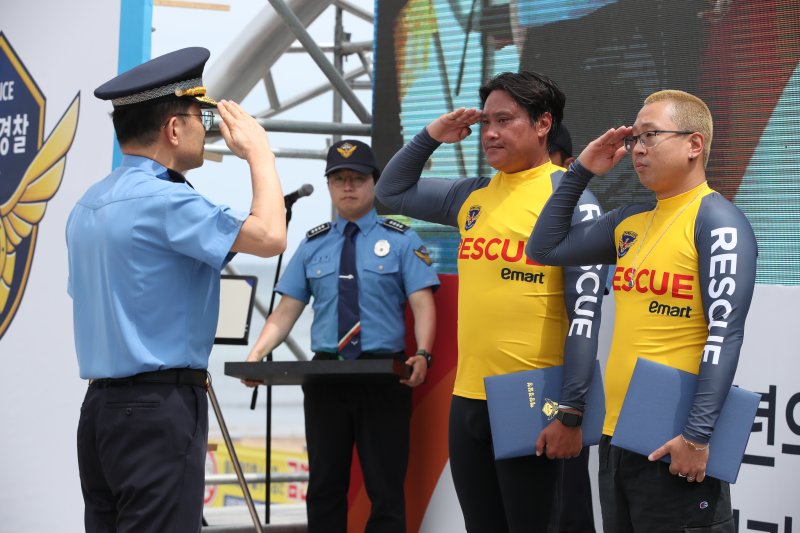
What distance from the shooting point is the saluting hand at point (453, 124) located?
136 inches

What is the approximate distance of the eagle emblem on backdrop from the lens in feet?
16.2

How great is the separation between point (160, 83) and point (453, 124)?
1.11m

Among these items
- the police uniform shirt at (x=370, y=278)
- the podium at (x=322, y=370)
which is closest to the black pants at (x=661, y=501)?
the podium at (x=322, y=370)

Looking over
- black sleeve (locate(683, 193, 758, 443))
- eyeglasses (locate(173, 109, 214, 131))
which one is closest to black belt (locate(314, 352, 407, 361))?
eyeglasses (locate(173, 109, 214, 131))

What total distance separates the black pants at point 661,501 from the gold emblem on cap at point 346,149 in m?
2.18

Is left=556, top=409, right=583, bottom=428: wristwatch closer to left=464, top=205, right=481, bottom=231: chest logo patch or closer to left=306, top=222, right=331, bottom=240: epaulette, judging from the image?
left=464, top=205, right=481, bottom=231: chest logo patch

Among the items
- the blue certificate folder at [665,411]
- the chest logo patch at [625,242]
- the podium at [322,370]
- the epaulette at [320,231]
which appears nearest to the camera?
the blue certificate folder at [665,411]

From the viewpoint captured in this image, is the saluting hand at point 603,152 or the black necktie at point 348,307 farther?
the black necktie at point 348,307

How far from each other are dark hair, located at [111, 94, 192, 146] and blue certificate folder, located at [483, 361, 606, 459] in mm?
1167

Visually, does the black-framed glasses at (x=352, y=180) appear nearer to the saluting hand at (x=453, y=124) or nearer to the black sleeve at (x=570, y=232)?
the saluting hand at (x=453, y=124)

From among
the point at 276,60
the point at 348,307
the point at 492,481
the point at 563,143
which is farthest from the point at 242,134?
the point at 276,60

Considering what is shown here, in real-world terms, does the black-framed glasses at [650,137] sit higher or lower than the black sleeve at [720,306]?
higher

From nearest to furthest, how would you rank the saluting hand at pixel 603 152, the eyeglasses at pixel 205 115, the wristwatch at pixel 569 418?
the eyeglasses at pixel 205 115 < the saluting hand at pixel 603 152 < the wristwatch at pixel 569 418

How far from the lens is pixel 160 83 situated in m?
2.66
